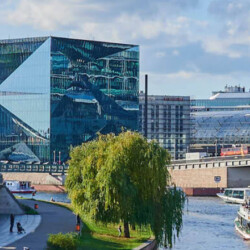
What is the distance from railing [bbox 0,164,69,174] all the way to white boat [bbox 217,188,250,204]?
45.4 m

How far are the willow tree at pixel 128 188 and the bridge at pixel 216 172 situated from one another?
260 feet

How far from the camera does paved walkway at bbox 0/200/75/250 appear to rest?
227 ft

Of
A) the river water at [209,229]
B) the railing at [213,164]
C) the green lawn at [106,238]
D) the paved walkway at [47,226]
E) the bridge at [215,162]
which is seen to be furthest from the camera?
the bridge at [215,162]

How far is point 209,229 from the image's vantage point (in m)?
94.2

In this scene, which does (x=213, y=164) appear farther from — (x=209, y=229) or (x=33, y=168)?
(x=209, y=229)

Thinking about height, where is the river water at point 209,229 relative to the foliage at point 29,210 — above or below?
below

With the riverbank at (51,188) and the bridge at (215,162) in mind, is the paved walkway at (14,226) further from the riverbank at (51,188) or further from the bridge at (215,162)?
the riverbank at (51,188)

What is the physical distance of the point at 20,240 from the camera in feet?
236

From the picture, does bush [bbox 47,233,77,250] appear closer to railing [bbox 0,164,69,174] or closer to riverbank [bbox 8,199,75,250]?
riverbank [bbox 8,199,75,250]

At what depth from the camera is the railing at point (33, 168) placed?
180938mm

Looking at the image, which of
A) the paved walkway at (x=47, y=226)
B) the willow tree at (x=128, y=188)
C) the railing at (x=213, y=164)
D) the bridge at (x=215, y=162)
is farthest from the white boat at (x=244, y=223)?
the bridge at (x=215, y=162)

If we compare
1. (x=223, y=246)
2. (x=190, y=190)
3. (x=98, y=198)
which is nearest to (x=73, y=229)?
(x=98, y=198)

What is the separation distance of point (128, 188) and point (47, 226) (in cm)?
1202

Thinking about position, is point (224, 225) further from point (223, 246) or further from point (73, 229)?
point (73, 229)
